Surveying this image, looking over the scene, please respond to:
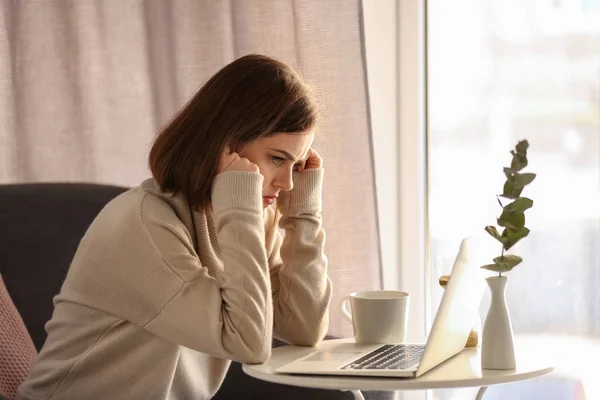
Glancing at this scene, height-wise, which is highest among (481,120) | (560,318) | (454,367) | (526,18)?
(526,18)

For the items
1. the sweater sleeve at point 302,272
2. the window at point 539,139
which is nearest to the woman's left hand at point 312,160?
the sweater sleeve at point 302,272

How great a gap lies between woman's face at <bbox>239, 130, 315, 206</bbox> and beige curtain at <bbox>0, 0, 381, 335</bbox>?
0.84m

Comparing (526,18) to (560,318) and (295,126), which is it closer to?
(560,318)

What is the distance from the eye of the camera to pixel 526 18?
225 centimetres

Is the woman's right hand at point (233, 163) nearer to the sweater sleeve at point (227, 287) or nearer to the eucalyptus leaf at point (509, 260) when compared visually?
the sweater sleeve at point (227, 287)

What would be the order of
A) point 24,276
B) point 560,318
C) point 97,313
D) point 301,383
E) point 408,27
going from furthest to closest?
point 408,27, point 560,318, point 24,276, point 97,313, point 301,383

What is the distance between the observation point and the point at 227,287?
131 centimetres

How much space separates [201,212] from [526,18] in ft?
4.03

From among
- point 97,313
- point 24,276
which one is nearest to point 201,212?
point 97,313

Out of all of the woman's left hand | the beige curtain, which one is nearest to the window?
the beige curtain

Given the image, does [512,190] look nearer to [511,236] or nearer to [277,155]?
[511,236]

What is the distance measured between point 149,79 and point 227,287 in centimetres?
115

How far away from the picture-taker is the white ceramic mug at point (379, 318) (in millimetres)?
1419

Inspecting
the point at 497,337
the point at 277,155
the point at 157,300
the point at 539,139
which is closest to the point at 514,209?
the point at 497,337
